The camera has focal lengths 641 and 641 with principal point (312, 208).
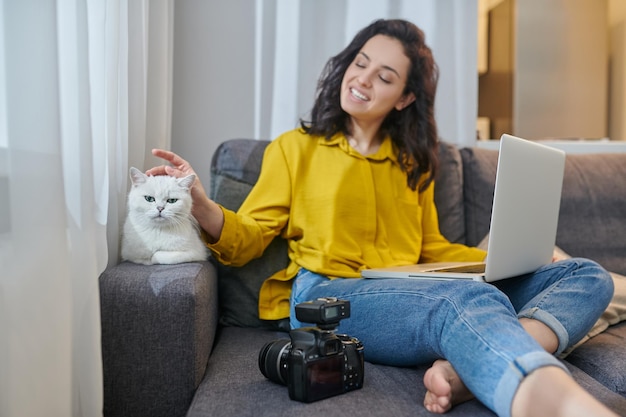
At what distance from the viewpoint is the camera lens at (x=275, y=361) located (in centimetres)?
115

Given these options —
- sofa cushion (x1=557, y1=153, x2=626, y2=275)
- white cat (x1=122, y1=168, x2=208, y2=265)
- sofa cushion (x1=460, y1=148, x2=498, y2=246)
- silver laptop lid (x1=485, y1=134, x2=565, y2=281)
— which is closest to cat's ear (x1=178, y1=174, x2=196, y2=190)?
white cat (x1=122, y1=168, x2=208, y2=265)

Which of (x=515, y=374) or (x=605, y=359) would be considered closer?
(x=515, y=374)

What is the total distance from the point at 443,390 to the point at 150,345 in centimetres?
55

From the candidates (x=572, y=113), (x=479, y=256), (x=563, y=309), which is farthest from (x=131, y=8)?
(x=572, y=113)

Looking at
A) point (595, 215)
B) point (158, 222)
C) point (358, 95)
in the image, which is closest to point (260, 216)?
point (158, 222)

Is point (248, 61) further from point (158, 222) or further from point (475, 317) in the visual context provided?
point (475, 317)

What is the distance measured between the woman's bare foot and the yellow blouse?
0.51 meters

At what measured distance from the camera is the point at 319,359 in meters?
1.09

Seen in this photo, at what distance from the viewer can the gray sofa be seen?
43.3 inches

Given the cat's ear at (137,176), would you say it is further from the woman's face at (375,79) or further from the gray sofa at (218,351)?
the woman's face at (375,79)

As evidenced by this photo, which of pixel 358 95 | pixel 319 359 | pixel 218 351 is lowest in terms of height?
pixel 218 351

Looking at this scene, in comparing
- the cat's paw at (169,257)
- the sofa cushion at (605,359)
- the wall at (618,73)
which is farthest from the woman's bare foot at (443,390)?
the wall at (618,73)

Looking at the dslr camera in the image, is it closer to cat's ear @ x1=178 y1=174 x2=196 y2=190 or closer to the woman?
the woman

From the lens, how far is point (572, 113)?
2.96 meters
